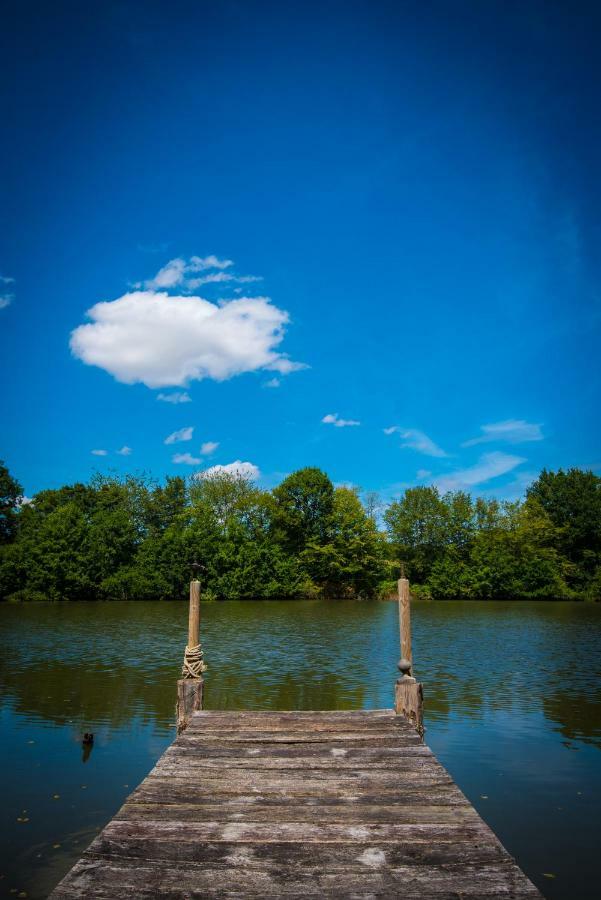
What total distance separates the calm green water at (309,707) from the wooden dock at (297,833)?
5.53 ft

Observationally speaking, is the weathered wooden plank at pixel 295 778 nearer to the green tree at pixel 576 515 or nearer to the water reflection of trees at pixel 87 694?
the water reflection of trees at pixel 87 694

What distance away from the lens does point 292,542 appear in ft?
228

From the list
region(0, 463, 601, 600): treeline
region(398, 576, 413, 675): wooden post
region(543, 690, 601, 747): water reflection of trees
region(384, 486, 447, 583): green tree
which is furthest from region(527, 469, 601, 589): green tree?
region(398, 576, 413, 675): wooden post

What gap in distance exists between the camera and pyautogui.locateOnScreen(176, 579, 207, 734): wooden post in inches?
367

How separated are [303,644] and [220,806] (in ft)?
69.0

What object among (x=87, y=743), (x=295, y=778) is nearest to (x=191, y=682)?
(x=87, y=743)

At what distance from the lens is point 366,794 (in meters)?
6.07

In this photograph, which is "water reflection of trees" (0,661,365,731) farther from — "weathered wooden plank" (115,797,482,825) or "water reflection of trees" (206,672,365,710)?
"weathered wooden plank" (115,797,482,825)

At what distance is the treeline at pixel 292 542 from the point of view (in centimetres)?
5962

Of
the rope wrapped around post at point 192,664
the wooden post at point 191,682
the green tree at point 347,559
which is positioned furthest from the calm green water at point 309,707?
the green tree at point 347,559

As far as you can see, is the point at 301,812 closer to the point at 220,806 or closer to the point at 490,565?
the point at 220,806

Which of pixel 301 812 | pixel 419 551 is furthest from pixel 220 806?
pixel 419 551

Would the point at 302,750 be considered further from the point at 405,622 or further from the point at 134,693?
the point at 134,693

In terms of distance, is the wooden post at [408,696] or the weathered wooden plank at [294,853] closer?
the weathered wooden plank at [294,853]
